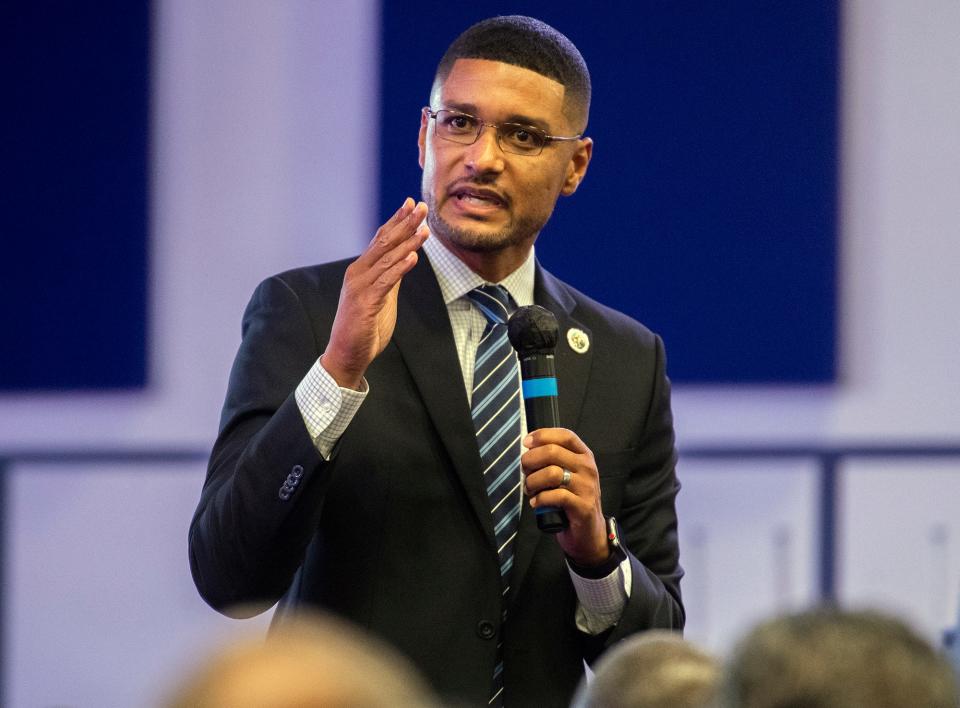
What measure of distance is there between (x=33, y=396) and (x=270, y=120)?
1.22 m

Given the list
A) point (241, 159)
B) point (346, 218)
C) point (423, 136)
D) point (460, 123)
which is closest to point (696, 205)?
point (346, 218)

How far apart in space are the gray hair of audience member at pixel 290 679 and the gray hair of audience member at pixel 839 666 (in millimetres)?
272

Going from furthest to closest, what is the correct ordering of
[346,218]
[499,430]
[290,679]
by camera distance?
[346,218] → [499,430] → [290,679]

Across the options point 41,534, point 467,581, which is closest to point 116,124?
point 41,534

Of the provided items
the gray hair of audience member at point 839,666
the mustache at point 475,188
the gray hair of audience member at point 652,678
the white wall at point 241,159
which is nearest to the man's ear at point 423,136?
the mustache at point 475,188

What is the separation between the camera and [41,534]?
15.0 ft

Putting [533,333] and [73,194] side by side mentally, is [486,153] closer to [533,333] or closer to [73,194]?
[533,333]

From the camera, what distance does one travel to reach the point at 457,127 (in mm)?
2455

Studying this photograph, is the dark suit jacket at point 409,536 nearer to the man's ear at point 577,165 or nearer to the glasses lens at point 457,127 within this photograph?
the glasses lens at point 457,127

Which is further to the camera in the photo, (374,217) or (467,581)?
(374,217)

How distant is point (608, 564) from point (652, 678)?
0.85 meters

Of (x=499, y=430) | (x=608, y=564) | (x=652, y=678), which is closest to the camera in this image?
(x=652, y=678)

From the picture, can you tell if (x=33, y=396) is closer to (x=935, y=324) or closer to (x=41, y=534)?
(x=41, y=534)

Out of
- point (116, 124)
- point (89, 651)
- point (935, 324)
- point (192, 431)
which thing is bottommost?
point (89, 651)
